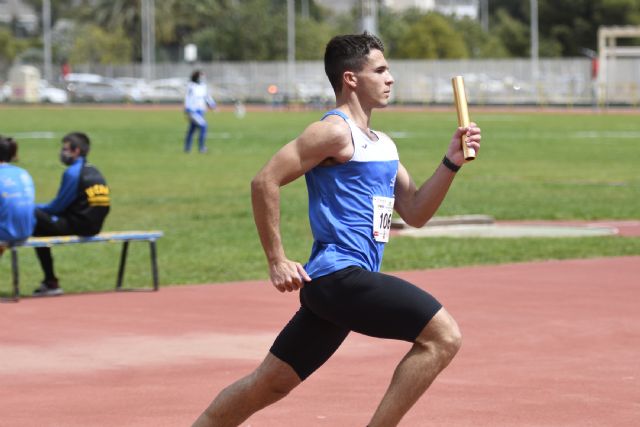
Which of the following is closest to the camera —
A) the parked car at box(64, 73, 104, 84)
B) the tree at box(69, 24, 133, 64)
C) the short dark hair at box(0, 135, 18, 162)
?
the short dark hair at box(0, 135, 18, 162)

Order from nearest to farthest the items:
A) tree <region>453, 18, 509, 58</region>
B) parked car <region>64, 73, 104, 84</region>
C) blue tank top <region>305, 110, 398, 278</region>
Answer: blue tank top <region>305, 110, 398, 278</region> → parked car <region>64, 73, 104, 84</region> → tree <region>453, 18, 509, 58</region>

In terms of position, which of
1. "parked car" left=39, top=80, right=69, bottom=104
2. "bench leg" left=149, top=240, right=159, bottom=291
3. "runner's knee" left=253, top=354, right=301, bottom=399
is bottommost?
"bench leg" left=149, top=240, right=159, bottom=291

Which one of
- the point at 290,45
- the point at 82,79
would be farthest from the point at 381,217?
the point at 82,79

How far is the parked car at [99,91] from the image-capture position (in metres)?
90.7

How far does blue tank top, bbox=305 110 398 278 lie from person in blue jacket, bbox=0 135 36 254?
6.53 m

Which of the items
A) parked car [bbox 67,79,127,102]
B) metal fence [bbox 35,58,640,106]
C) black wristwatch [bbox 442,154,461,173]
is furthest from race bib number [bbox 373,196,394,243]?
parked car [bbox 67,79,127,102]

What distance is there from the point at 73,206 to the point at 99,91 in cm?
7987

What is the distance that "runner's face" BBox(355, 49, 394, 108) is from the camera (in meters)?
5.74

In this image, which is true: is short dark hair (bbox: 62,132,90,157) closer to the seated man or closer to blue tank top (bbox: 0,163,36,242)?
the seated man

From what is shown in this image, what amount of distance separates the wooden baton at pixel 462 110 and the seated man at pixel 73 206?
6.91m

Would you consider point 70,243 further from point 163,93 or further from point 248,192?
point 163,93

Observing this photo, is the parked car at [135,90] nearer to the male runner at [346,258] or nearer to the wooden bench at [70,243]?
the wooden bench at [70,243]

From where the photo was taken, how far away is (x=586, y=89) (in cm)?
7275

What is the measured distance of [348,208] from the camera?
18.4 feet
